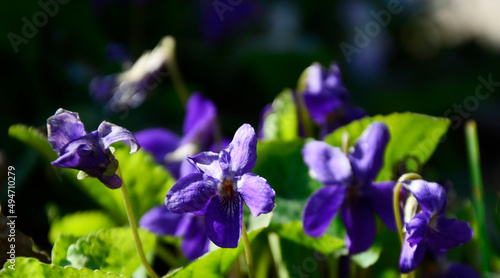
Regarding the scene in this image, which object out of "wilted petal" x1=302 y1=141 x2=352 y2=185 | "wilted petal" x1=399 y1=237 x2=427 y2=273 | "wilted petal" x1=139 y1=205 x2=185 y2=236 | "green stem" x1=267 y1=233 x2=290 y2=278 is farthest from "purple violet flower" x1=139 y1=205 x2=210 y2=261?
"wilted petal" x1=399 y1=237 x2=427 y2=273

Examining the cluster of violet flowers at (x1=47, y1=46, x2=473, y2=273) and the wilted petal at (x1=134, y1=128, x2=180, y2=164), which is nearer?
the cluster of violet flowers at (x1=47, y1=46, x2=473, y2=273)

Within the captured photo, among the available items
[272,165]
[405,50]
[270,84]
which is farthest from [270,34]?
[272,165]

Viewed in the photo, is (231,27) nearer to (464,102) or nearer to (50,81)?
(50,81)

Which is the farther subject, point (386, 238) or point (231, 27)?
point (231, 27)

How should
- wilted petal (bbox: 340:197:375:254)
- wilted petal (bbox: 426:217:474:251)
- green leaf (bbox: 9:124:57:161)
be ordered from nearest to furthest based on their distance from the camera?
wilted petal (bbox: 426:217:474:251)
wilted petal (bbox: 340:197:375:254)
green leaf (bbox: 9:124:57:161)

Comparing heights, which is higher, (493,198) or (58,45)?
(58,45)

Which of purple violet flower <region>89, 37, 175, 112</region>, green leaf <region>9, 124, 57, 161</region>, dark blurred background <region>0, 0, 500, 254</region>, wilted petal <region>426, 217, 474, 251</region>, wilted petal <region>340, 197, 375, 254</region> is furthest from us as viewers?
dark blurred background <region>0, 0, 500, 254</region>

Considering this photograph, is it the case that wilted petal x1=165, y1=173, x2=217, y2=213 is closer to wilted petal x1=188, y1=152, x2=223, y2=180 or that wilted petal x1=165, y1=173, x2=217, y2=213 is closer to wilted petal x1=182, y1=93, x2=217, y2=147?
wilted petal x1=188, y1=152, x2=223, y2=180
